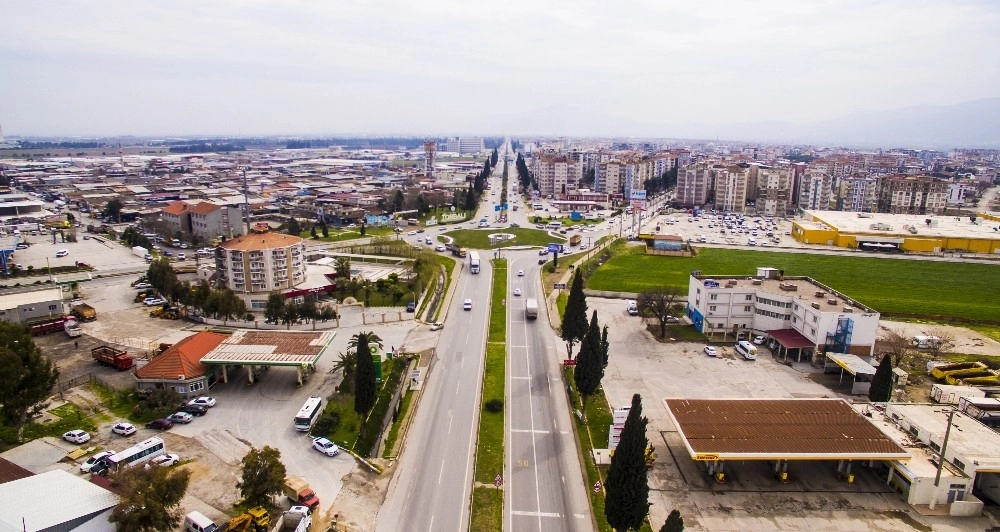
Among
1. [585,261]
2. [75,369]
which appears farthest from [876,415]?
[75,369]

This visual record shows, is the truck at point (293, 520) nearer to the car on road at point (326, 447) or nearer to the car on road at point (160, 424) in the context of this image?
the car on road at point (326, 447)

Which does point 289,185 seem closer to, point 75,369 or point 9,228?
point 9,228

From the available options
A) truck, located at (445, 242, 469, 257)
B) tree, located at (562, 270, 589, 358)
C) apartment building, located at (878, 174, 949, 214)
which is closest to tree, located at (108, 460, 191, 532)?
tree, located at (562, 270, 589, 358)

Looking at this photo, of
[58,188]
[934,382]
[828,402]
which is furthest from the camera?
[58,188]

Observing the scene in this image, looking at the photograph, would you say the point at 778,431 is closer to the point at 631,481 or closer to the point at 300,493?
the point at 631,481

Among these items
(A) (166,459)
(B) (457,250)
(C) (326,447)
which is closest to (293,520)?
(C) (326,447)

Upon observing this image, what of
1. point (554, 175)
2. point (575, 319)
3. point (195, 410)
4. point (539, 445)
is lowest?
point (539, 445)

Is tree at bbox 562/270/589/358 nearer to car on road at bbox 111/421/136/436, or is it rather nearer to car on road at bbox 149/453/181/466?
car on road at bbox 149/453/181/466
